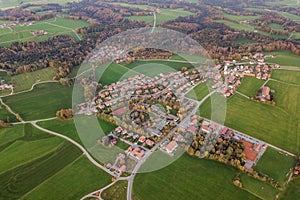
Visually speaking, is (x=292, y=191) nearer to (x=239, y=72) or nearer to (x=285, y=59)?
(x=239, y=72)

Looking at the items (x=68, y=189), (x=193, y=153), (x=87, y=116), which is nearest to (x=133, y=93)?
(x=87, y=116)

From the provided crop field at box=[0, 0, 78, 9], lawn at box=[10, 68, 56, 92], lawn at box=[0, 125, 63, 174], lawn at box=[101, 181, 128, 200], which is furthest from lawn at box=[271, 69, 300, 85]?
crop field at box=[0, 0, 78, 9]

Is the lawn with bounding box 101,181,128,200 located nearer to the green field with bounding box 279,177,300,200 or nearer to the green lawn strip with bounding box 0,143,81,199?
the green lawn strip with bounding box 0,143,81,199

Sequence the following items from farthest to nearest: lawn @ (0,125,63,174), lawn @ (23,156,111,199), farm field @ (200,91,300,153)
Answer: farm field @ (200,91,300,153), lawn @ (0,125,63,174), lawn @ (23,156,111,199)

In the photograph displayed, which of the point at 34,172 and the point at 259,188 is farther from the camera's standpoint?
the point at 34,172

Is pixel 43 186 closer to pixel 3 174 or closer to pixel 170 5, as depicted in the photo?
pixel 3 174

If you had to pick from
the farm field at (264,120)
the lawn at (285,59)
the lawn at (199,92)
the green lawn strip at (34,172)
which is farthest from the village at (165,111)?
the green lawn strip at (34,172)

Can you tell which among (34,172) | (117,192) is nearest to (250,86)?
(117,192)
